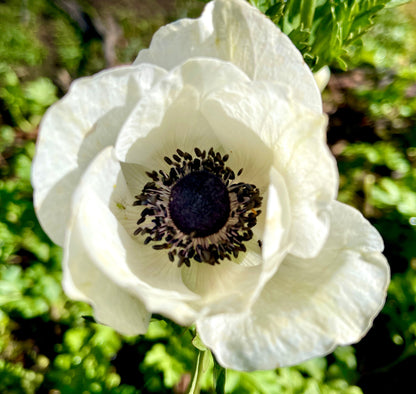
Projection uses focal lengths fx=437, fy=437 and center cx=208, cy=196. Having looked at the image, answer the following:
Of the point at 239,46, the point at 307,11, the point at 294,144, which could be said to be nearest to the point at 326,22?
the point at 307,11

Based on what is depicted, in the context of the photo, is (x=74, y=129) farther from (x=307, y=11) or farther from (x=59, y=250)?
(x=59, y=250)

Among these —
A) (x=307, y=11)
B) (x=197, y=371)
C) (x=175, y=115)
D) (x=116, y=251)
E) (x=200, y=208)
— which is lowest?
(x=197, y=371)

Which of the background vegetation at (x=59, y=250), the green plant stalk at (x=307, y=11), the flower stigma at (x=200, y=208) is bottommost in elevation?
the background vegetation at (x=59, y=250)

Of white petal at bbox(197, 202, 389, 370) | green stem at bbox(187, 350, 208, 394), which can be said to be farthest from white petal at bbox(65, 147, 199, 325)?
green stem at bbox(187, 350, 208, 394)

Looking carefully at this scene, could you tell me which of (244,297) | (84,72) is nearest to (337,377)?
(244,297)

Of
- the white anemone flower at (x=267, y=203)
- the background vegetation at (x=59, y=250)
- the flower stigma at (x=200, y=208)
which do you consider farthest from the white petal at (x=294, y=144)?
the background vegetation at (x=59, y=250)

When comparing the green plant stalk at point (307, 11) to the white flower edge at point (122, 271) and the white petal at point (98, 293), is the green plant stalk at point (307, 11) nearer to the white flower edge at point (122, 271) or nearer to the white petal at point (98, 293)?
the white flower edge at point (122, 271)
